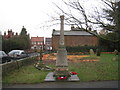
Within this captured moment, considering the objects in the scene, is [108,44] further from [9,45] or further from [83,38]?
[9,45]

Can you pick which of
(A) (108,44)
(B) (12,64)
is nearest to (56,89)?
(B) (12,64)

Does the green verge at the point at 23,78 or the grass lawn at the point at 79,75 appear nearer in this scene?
the green verge at the point at 23,78

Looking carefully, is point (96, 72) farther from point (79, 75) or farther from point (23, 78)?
point (23, 78)

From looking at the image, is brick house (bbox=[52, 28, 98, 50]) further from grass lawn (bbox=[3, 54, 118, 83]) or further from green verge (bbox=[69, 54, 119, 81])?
grass lawn (bbox=[3, 54, 118, 83])

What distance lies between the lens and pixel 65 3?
7523 millimetres

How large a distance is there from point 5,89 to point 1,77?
222 cm

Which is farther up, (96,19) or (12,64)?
(96,19)

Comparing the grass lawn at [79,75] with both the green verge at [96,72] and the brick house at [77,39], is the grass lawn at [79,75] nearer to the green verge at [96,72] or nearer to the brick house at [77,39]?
the green verge at [96,72]

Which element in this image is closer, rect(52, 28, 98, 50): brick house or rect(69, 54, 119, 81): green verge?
rect(69, 54, 119, 81): green verge

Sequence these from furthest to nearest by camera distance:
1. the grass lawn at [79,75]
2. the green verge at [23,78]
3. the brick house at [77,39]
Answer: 1. the brick house at [77,39]
2. the grass lawn at [79,75]
3. the green verge at [23,78]

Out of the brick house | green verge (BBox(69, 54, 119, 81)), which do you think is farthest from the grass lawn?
the brick house

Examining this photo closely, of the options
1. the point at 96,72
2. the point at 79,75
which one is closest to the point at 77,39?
the point at 96,72

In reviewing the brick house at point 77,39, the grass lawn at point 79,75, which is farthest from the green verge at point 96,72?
the brick house at point 77,39

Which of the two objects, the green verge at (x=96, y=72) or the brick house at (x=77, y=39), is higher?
the brick house at (x=77, y=39)
